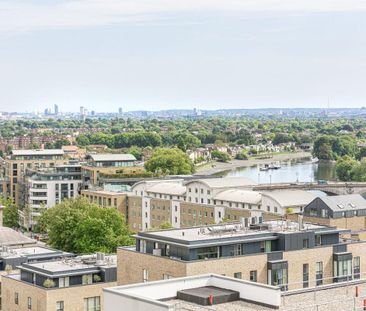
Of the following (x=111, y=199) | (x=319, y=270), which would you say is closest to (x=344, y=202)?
(x=319, y=270)

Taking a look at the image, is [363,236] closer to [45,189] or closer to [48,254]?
[48,254]

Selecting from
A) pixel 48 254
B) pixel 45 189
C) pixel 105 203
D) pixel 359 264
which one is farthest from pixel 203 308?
pixel 45 189

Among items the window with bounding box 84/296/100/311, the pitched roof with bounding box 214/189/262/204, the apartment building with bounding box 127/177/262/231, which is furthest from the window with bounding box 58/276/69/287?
the pitched roof with bounding box 214/189/262/204

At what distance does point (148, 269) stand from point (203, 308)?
1248 cm

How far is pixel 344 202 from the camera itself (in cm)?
7262

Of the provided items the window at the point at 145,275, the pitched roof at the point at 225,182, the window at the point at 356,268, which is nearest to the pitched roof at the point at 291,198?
the pitched roof at the point at 225,182

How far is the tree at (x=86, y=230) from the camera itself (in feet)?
238

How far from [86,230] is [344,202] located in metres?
20.2

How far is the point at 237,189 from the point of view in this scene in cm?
9375

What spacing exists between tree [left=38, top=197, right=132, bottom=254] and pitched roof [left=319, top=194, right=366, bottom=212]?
15693 millimetres

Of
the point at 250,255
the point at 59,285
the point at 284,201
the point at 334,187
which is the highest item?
the point at 250,255

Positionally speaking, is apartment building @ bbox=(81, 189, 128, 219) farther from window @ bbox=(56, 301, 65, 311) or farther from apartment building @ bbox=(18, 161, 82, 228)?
window @ bbox=(56, 301, 65, 311)

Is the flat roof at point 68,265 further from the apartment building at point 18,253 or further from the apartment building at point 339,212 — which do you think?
the apartment building at point 339,212

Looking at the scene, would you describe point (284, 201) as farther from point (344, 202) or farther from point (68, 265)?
point (68, 265)
